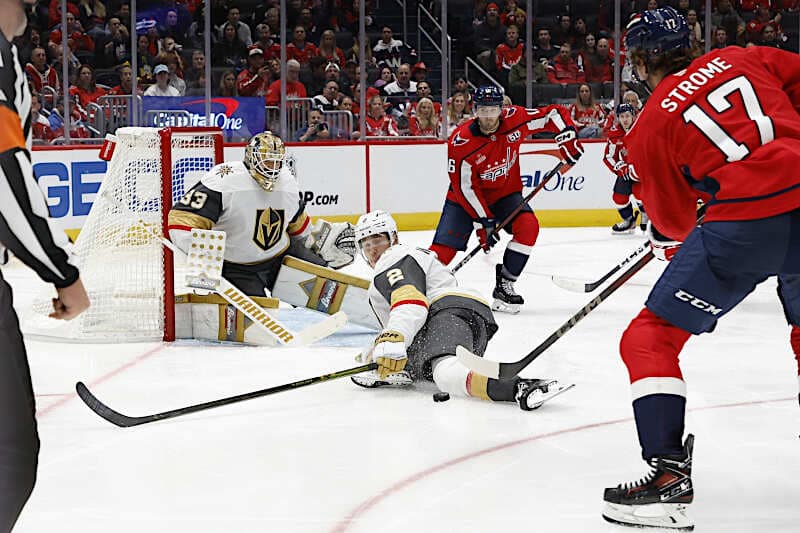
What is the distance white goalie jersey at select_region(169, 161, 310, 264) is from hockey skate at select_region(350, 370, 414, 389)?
1086 millimetres

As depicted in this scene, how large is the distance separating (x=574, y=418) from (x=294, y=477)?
3.00 feet

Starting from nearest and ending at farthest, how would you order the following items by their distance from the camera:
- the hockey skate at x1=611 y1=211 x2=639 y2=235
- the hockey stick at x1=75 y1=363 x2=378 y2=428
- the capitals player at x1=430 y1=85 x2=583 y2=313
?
the hockey stick at x1=75 y1=363 x2=378 y2=428
the capitals player at x1=430 y1=85 x2=583 y2=313
the hockey skate at x1=611 y1=211 x2=639 y2=235

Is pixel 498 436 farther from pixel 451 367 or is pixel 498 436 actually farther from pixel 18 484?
pixel 18 484

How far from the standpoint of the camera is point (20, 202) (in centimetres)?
147

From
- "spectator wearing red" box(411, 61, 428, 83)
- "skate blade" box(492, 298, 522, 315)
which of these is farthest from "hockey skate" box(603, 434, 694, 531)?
"spectator wearing red" box(411, 61, 428, 83)

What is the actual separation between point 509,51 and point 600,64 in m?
0.79

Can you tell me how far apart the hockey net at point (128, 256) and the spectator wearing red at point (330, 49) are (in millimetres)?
4611

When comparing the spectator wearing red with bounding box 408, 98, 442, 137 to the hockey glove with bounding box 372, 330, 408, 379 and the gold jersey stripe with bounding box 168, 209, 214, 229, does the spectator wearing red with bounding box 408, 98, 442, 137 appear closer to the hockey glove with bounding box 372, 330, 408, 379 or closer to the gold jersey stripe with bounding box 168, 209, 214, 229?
the gold jersey stripe with bounding box 168, 209, 214, 229

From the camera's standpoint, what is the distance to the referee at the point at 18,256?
148 cm

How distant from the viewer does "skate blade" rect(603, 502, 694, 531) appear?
223 centimetres

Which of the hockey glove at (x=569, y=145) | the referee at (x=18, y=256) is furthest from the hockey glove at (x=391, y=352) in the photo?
the hockey glove at (x=569, y=145)

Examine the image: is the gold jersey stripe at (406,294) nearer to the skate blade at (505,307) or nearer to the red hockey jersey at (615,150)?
the skate blade at (505,307)

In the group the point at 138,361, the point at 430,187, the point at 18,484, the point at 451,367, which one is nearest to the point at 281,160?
the point at 138,361

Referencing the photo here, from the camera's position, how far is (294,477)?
2.64m
